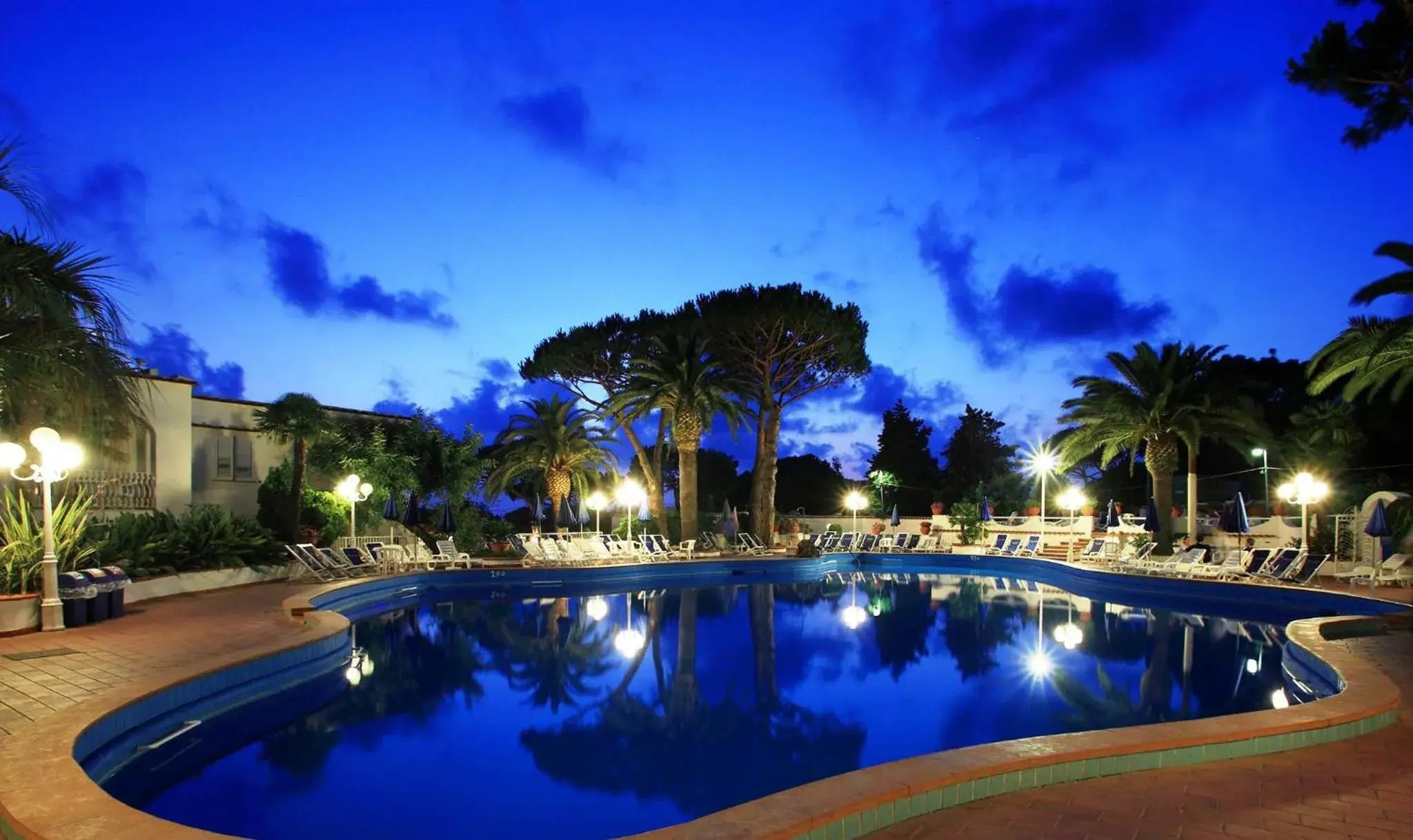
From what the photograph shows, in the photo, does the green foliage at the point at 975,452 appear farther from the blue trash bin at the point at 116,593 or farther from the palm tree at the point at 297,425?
the blue trash bin at the point at 116,593

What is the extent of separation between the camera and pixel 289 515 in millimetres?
17641

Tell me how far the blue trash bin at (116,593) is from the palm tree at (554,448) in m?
15.5

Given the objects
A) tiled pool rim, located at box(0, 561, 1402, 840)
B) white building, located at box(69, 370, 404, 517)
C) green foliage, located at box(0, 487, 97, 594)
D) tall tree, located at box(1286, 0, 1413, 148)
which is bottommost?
tiled pool rim, located at box(0, 561, 1402, 840)

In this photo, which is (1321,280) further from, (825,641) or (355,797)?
(355,797)

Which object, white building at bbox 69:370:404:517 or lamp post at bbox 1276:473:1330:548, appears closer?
white building at bbox 69:370:404:517

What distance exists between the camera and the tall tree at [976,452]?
4128cm

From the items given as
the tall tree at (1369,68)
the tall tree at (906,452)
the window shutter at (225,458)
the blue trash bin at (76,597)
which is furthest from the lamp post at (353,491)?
the tall tree at (906,452)

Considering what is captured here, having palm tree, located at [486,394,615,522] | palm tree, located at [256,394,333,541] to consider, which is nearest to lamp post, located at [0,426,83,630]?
palm tree, located at [256,394,333,541]

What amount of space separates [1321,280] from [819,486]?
24.0 m

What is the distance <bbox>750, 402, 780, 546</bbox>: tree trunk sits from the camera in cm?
2608

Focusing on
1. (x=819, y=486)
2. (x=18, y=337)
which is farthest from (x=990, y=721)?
(x=819, y=486)

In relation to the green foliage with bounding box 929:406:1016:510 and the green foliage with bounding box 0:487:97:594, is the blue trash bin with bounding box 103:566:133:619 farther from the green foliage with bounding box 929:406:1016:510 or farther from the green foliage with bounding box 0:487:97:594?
the green foliage with bounding box 929:406:1016:510

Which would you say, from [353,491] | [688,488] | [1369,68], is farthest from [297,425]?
[1369,68]

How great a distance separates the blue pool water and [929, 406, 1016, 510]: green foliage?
1124 inches
